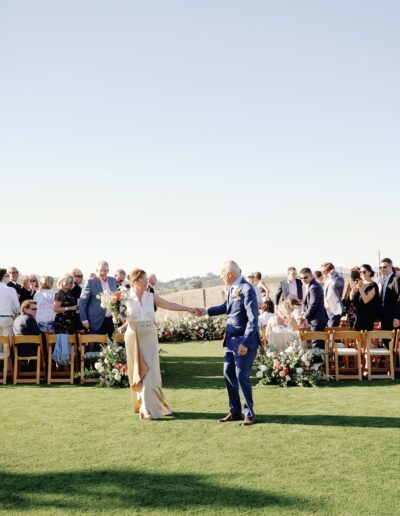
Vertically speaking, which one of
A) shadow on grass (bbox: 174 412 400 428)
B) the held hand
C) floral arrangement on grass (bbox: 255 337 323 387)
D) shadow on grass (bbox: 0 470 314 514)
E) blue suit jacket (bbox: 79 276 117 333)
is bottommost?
shadow on grass (bbox: 0 470 314 514)

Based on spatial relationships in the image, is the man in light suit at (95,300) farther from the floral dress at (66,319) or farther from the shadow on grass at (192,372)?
the shadow on grass at (192,372)

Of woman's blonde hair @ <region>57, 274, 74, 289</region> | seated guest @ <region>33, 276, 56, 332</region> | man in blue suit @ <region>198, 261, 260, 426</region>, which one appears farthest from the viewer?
seated guest @ <region>33, 276, 56, 332</region>

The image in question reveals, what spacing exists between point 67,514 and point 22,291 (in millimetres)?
9219

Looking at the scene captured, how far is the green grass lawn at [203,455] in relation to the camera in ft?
16.2

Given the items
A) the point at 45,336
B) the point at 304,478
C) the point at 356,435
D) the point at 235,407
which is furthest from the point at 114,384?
the point at 304,478

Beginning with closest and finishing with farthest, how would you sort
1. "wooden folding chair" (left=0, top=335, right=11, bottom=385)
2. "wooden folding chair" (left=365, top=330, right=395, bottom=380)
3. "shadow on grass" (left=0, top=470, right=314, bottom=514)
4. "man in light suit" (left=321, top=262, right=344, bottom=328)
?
1. "shadow on grass" (left=0, top=470, right=314, bottom=514)
2. "wooden folding chair" (left=365, top=330, right=395, bottom=380)
3. "wooden folding chair" (left=0, top=335, right=11, bottom=385)
4. "man in light suit" (left=321, top=262, right=344, bottom=328)

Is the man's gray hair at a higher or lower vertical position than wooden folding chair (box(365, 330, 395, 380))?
higher

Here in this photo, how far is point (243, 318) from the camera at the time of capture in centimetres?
776

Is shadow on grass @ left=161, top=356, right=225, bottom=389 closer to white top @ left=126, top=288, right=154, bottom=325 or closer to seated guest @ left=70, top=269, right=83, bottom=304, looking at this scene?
seated guest @ left=70, top=269, right=83, bottom=304

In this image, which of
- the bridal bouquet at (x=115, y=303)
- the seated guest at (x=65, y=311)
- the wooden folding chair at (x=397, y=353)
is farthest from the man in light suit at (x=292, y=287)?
the seated guest at (x=65, y=311)

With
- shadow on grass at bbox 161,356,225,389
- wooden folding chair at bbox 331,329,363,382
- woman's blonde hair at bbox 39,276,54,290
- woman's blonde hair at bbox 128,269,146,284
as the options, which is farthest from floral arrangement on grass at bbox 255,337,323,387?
woman's blonde hair at bbox 39,276,54,290

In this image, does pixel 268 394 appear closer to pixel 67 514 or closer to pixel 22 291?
pixel 67 514

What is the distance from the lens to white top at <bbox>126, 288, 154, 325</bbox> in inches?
330

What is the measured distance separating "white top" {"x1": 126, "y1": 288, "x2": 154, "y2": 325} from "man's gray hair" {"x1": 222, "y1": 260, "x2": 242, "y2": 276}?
4.09 ft
